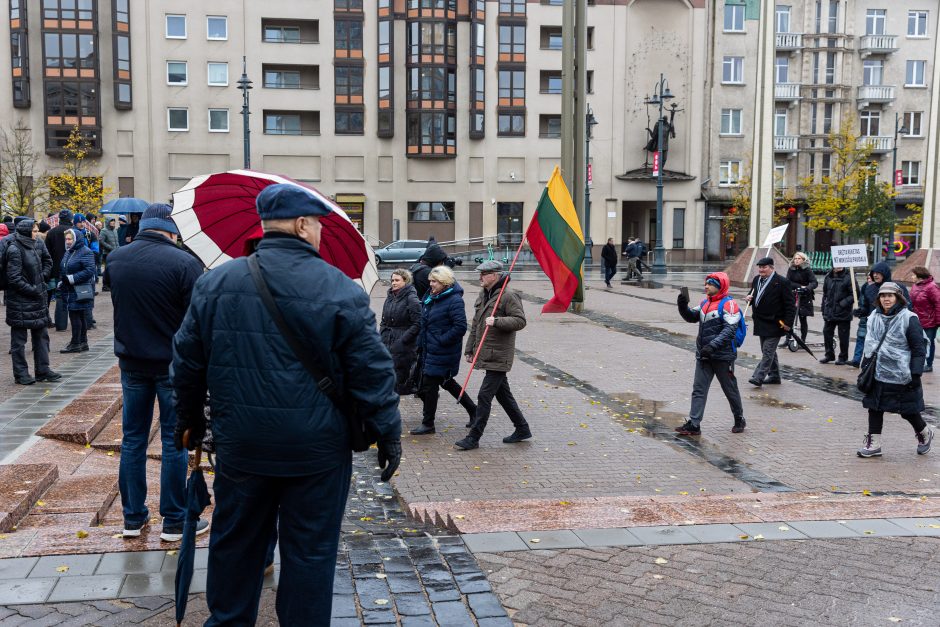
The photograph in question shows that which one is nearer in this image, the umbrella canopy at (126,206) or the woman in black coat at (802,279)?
the woman in black coat at (802,279)

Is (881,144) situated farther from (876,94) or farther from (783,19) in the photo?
(783,19)

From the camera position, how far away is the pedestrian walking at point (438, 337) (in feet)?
29.5

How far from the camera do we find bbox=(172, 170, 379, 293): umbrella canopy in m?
5.46

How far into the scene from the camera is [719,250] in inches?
2324

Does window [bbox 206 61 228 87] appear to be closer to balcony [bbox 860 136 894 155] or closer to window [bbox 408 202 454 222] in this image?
window [bbox 408 202 454 222]

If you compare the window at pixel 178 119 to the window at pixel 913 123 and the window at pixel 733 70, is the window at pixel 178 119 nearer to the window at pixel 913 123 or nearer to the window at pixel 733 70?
the window at pixel 733 70

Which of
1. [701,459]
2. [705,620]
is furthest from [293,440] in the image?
[701,459]

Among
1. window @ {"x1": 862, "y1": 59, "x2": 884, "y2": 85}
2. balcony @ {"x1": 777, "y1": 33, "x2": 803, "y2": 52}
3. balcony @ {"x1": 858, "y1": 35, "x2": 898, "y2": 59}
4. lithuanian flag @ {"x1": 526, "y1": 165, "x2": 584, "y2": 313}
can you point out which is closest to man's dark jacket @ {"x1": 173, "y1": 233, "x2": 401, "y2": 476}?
lithuanian flag @ {"x1": 526, "y1": 165, "x2": 584, "y2": 313}

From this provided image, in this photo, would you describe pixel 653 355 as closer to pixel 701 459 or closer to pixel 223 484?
pixel 701 459

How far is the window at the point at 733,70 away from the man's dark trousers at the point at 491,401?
54.1 metres

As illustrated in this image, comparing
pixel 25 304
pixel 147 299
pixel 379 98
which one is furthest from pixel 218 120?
pixel 147 299

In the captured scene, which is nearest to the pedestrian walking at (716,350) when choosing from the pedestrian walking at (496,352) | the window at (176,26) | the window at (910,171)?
the pedestrian walking at (496,352)

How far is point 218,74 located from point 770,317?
47615 mm

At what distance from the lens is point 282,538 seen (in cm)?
368
